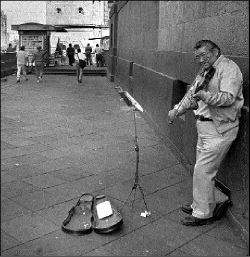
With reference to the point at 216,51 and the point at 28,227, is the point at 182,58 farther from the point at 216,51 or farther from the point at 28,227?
the point at 28,227

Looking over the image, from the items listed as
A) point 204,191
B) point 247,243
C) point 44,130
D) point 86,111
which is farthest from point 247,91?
point 86,111

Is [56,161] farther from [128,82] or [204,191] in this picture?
[128,82]

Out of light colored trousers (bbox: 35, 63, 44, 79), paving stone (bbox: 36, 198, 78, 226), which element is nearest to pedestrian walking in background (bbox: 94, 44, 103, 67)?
light colored trousers (bbox: 35, 63, 44, 79)

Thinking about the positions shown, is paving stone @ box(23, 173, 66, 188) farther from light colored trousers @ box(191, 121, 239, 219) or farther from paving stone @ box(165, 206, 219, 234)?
light colored trousers @ box(191, 121, 239, 219)

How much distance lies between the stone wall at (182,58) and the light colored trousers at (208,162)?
191 millimetres

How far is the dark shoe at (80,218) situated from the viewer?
378 cm

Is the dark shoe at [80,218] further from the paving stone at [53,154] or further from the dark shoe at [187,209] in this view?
the paving stone at [53,154]

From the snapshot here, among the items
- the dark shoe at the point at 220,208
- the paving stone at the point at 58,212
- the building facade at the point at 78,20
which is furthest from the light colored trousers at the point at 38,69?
the building facade at the point at 78,20

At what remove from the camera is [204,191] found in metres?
4.00

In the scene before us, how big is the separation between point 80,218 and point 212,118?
157cm

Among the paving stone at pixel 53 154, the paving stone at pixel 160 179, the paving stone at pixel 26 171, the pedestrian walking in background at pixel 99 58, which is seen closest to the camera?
the paving stone at pixel 160 179

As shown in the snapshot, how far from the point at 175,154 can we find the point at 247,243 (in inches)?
116

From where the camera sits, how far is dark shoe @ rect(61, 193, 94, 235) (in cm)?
378

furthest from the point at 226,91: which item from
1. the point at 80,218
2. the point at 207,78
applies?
the point at 80,218
